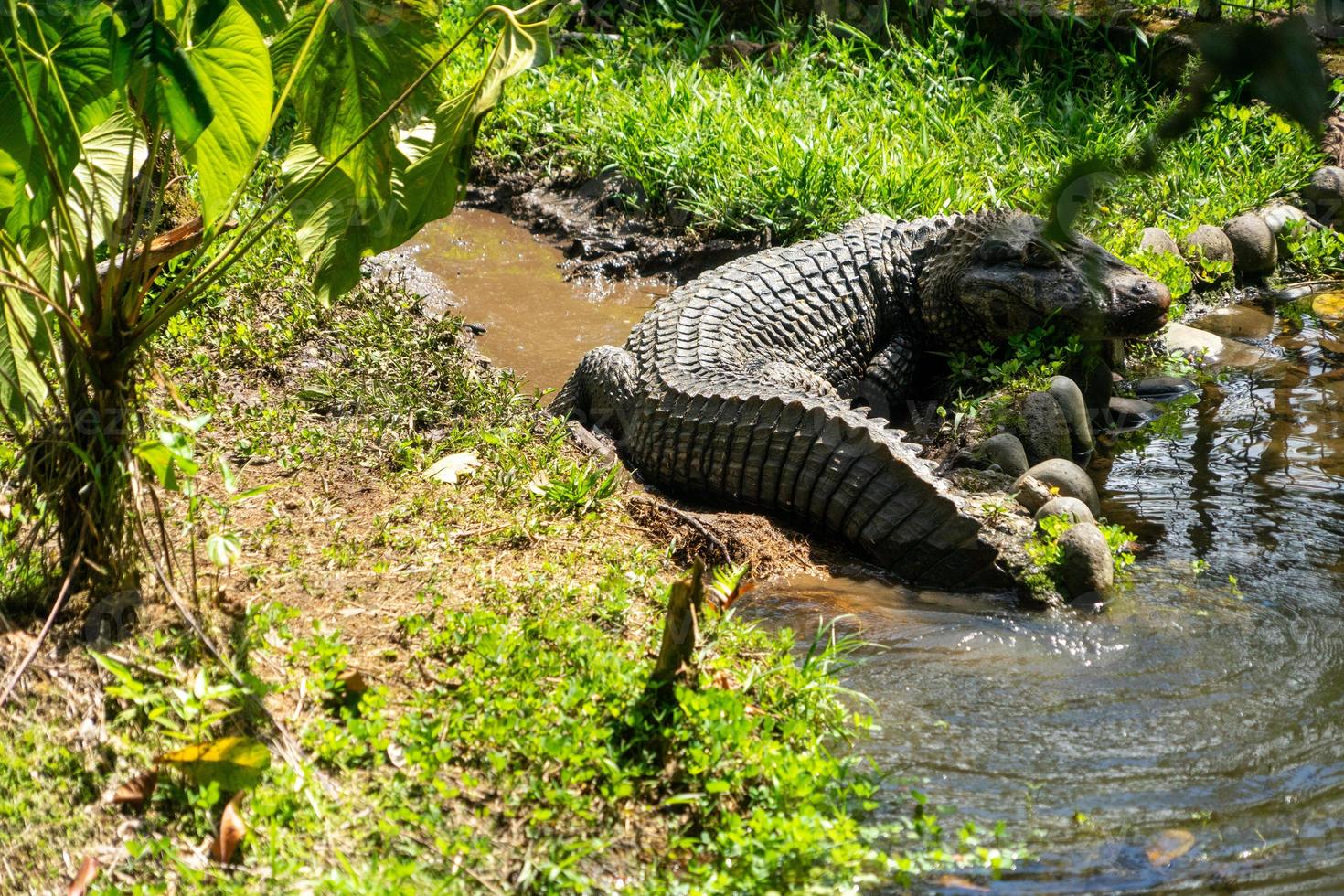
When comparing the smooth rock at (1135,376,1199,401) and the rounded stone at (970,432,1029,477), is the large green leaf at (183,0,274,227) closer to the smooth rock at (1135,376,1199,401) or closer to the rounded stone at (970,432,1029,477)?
the rounded stone at (970,432,1029,477)

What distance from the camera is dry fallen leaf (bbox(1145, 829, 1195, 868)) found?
2553 millimetres

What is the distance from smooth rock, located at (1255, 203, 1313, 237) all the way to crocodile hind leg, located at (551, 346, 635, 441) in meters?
4.34

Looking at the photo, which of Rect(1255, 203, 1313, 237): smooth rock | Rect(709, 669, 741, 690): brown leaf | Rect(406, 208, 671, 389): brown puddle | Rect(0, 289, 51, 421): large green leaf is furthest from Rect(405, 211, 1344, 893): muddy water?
Rect(406, 208, 671, 389): brown puddle

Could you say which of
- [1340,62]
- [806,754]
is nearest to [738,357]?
[806,754]

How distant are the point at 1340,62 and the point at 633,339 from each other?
21.4 ft

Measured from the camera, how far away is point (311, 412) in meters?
4.57

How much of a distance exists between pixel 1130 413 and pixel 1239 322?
156 centimetres

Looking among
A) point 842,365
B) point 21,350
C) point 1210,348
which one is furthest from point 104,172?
point 1210,348

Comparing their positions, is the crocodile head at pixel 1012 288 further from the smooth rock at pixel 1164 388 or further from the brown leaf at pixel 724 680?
the brown leaf at pixel 724 680

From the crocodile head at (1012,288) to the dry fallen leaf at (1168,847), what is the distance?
2993mm

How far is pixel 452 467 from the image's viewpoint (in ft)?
13.6

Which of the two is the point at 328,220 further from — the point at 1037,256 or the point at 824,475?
the point at 1037,256

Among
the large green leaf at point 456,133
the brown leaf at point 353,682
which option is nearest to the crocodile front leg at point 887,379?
the large green leaf at point 456,133

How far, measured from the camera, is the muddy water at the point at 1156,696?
2615 millimetres
